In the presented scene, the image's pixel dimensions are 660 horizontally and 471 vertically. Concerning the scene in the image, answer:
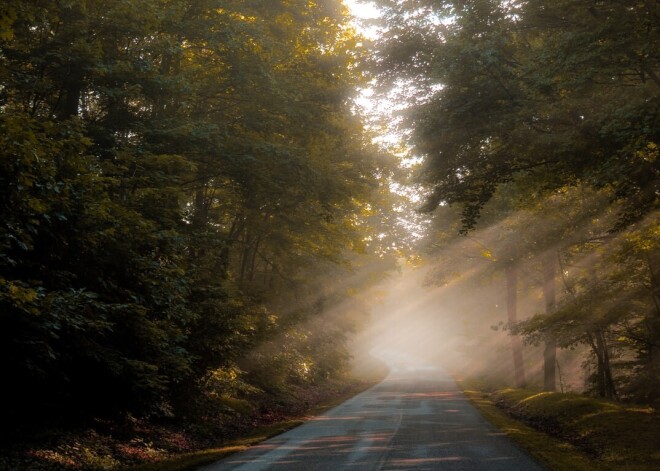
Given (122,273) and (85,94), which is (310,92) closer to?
(85,94)

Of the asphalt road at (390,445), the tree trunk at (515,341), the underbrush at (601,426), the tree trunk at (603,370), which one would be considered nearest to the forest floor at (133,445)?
the asphalt road at (390,445)

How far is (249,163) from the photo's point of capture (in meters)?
16.6

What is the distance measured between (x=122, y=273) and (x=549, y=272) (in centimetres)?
2235

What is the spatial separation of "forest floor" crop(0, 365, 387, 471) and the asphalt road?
0.80 m

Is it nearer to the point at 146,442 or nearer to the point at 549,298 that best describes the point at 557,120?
the point at 146,442

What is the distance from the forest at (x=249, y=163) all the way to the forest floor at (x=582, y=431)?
9.21 ft

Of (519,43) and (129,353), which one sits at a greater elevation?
(519,43)

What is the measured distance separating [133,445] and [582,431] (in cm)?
1132

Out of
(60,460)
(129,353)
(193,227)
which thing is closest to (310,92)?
(193,227)

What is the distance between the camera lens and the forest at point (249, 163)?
30.0 feet

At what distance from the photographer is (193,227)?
15398 millimetres

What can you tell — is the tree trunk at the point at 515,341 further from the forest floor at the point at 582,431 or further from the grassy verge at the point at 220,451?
the grassy verge at the point at 220,451

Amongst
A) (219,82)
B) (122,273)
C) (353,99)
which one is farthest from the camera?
(353,99)

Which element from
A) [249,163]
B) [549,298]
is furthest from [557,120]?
[549,298]
